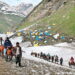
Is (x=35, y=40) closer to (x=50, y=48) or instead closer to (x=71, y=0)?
(x=50, y=48)

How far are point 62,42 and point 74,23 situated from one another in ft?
55.9

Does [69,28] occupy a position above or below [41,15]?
below

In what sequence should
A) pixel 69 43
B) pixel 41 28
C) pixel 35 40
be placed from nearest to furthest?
pixel 69 43, pixel 35 40, pixel 41 28

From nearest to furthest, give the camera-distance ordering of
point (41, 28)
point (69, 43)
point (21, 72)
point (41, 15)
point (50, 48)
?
point (21, 72)
point (50, 48)
point (69, 43)
point (41, 28)
point (41, 15)

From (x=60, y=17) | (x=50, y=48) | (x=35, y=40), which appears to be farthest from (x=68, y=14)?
(x=50, y=48)

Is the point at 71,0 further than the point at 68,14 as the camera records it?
Yes

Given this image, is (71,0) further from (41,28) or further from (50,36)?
(50,36)

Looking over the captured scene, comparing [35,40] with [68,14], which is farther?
[68,14]

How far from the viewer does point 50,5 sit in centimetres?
17212

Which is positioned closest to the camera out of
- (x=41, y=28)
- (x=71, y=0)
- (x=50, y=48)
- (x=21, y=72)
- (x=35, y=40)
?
(x=21, y=72)

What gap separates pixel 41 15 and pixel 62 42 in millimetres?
68548

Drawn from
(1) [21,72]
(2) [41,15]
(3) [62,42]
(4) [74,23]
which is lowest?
(1) [21,72]

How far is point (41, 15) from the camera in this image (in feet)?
560

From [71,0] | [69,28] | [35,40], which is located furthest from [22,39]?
[71,0]
